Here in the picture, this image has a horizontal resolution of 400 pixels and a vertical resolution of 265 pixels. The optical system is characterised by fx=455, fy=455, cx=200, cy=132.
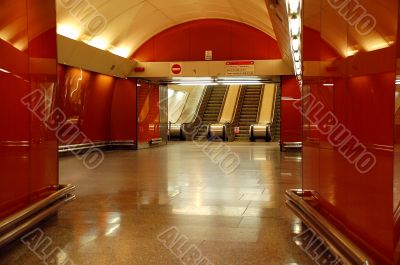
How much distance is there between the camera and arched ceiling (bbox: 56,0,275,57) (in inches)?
439

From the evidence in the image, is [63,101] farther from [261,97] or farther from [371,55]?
[261,97]

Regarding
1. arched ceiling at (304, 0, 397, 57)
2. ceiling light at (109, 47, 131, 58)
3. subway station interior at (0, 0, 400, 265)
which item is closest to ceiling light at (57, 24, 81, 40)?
subway station interior at (0, 0, 400, 265)

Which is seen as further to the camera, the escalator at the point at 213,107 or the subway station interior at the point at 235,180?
the escalator at the point at 213,107

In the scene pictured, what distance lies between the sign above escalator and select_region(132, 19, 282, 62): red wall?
46cm

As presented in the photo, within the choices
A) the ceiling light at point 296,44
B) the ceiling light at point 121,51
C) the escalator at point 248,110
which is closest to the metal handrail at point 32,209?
the ceiling light at point 296,44

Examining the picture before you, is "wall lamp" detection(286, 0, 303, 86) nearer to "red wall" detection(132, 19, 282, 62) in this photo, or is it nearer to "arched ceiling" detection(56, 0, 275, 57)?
"arched ceiling" detection(56, 0, 275, 57)

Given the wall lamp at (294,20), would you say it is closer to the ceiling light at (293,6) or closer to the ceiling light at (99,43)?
the ceiling light at (293,6)

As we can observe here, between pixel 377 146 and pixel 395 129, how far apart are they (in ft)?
1.22

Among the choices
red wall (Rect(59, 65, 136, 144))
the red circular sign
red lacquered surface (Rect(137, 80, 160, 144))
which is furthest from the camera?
red lacquered surface (Rect(137, 80, 160, 144))

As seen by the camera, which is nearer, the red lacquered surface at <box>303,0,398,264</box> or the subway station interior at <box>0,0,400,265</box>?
the red lacquered surface at <box>303,0,398,264</box>

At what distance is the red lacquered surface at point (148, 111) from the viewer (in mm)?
15609

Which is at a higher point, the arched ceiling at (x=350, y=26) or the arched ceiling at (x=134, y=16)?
the arched ceiling at (x=134, y=16)

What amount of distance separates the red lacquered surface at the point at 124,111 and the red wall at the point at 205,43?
1073mm

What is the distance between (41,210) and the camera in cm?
388
